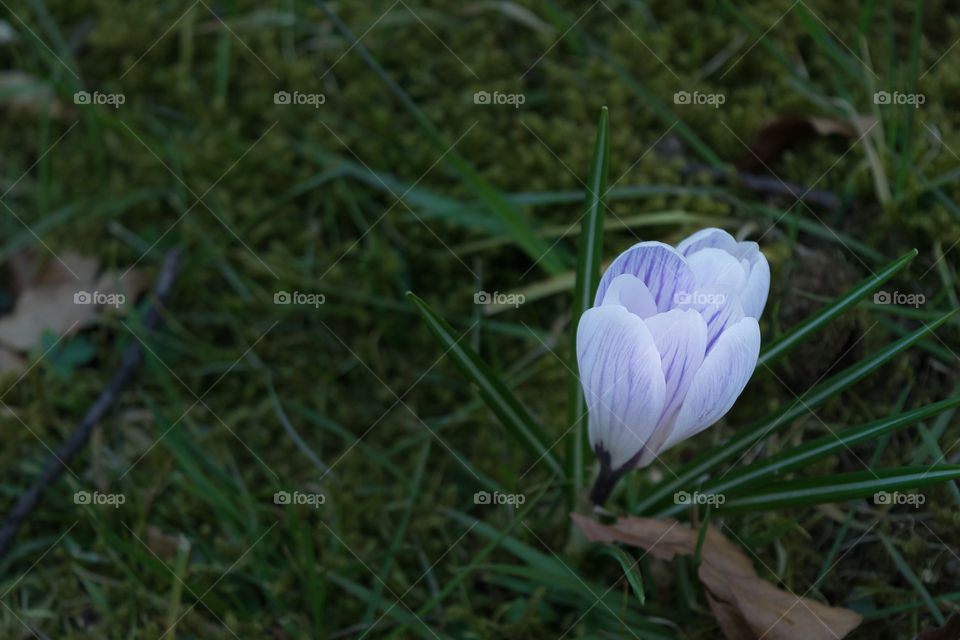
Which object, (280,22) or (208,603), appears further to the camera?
(280,22)

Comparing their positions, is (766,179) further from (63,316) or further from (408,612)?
(63,316)

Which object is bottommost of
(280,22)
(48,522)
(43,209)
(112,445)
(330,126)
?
(48,522)

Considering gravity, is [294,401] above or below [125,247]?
below

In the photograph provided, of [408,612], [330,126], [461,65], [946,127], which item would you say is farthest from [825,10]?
[408,612]

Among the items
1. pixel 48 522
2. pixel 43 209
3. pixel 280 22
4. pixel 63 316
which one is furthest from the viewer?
pixel 280 22

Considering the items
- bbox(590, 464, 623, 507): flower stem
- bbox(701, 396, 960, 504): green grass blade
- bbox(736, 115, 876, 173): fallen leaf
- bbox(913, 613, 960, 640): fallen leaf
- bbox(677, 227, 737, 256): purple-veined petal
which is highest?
bbox(736, 115, 876, 173): fallen leaf

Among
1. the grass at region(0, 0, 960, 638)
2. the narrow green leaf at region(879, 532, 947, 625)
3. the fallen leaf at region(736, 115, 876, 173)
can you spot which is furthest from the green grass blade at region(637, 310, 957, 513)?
the fallen leaf at region(736, 115, 876, 173)

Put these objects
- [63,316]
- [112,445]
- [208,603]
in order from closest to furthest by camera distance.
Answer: [208,603] < [112,445] < [63,316]

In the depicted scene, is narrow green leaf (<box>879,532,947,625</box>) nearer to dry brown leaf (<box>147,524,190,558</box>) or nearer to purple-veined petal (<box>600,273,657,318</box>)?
purple-veined petal (<box>600,273,657,318</box>)
